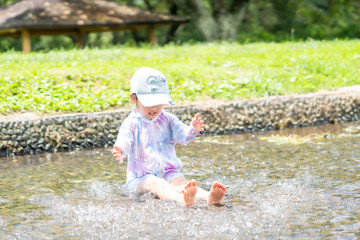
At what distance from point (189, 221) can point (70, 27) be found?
53.5 ft

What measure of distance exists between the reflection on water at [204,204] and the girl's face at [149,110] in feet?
2.33

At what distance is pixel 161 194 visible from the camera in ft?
14.6

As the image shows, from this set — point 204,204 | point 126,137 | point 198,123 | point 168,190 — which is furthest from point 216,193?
point 126,137

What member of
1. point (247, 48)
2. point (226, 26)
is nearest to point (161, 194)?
point (247, 48)

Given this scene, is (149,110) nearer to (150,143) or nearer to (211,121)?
(150,143)

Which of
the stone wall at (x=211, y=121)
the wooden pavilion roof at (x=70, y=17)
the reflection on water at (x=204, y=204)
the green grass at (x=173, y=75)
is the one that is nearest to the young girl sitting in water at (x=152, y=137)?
the reflection on water at (x=204, y=204)

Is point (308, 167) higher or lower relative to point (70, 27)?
lower

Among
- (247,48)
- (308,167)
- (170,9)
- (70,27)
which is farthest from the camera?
(170,9)

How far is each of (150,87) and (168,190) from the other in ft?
2.87

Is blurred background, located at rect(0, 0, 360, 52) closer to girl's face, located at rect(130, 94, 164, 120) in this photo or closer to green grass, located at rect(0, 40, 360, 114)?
green grass, located at rect(0, 40, 360, 114)

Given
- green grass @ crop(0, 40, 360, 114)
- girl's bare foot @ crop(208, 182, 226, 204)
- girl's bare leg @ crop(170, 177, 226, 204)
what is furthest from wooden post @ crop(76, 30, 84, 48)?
girl's bare foot @ crop(208, 182, 226, 204)

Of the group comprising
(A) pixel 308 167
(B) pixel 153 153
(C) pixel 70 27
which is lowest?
(A) pixel 308 167

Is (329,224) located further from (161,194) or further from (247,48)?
(247,48)

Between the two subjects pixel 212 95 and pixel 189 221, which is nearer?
pixel 189 221
